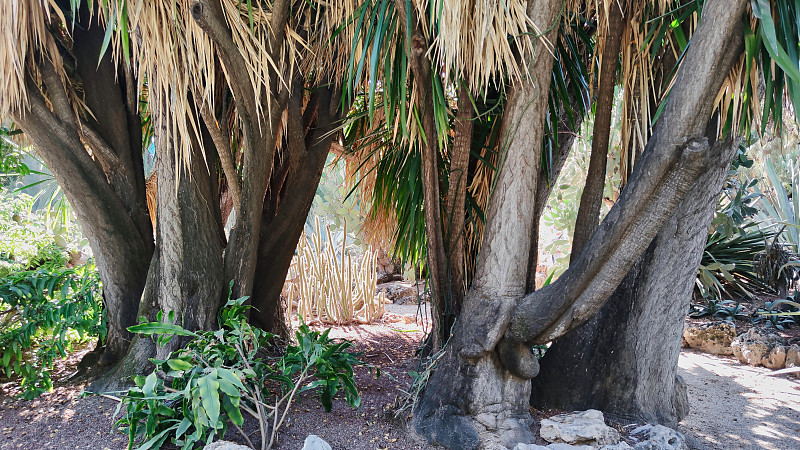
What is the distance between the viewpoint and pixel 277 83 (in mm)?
3207

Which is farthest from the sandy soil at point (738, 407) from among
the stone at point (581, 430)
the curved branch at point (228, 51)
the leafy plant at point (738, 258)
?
the curved branch at point (228, 51)

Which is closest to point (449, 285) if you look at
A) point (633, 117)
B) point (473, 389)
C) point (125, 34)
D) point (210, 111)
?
point (473, 389)

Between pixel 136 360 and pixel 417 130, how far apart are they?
1.84m

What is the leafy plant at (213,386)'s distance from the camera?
2.05m

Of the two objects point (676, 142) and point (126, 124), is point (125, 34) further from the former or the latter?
point (676, 142)

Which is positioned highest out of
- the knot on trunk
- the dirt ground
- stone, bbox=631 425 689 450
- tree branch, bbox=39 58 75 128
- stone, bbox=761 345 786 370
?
tree branch, bbox=39 58 75 128

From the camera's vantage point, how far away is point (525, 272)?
2.57 metres

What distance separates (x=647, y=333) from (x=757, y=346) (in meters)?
2.78

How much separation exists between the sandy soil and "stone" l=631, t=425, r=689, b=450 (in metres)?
0.30

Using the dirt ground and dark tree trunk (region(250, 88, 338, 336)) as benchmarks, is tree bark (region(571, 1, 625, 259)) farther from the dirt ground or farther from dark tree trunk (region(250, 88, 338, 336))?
dark tree trunk (region(250, 88, 338, 336))

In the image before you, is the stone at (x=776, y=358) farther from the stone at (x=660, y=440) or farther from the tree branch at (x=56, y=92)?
the tree branch at (x=56, y=92)

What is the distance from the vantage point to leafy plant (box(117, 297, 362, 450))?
205 centimetres

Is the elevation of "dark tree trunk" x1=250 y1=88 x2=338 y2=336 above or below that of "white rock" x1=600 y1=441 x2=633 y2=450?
above

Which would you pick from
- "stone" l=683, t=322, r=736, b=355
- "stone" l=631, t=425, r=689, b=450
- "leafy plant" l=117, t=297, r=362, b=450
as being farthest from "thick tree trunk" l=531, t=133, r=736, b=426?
"stone" l=683, t=322, r=736, b=355
